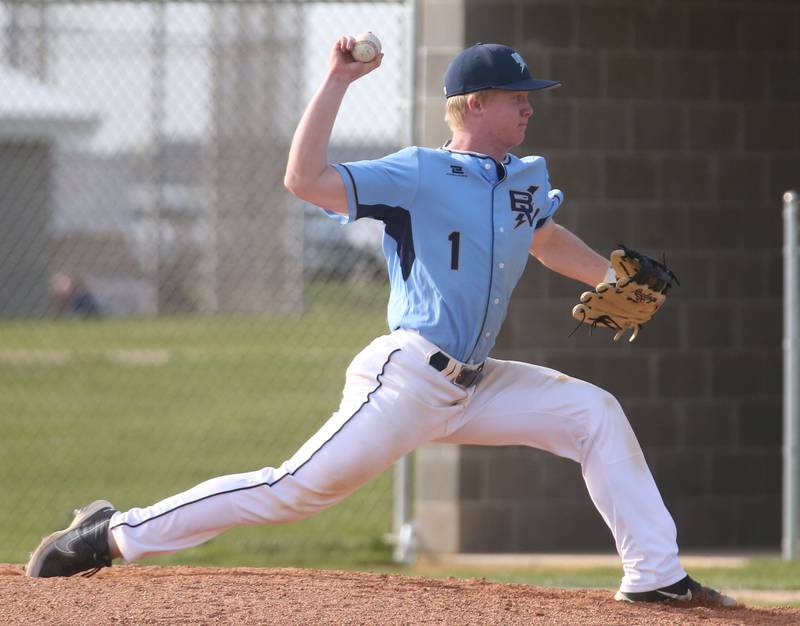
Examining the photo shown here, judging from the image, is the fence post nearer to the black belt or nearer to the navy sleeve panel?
the black belt

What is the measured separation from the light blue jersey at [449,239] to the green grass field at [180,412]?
11.9ft

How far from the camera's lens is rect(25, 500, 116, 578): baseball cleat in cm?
→ 450

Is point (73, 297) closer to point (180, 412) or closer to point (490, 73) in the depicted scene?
point (180, 412)

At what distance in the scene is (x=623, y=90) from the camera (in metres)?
7.89

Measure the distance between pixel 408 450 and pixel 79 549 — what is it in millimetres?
1145

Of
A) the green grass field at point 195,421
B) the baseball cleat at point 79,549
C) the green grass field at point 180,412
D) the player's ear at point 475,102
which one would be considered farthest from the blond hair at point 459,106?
the green grass field at point 180,412

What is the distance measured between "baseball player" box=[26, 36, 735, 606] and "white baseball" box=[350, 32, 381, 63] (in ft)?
1.12

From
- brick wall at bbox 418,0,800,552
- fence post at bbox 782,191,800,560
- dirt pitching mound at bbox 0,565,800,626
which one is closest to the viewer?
dirt pitching mound at bbox 0,565,800,626

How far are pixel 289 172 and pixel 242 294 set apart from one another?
725 centimetres

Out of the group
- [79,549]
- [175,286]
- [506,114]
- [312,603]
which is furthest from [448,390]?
[175,286]

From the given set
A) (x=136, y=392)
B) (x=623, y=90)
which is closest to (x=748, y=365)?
(x=623, y=90)

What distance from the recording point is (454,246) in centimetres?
434

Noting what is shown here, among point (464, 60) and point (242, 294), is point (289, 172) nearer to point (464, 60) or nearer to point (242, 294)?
point (464, 60)

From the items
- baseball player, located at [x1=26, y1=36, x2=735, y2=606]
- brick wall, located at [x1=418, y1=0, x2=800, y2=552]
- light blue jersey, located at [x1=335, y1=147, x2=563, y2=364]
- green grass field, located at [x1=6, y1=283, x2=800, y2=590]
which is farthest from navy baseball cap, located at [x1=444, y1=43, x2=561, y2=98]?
brick wall, located at [x1=418, y1=0, x2=800, y2=552]
